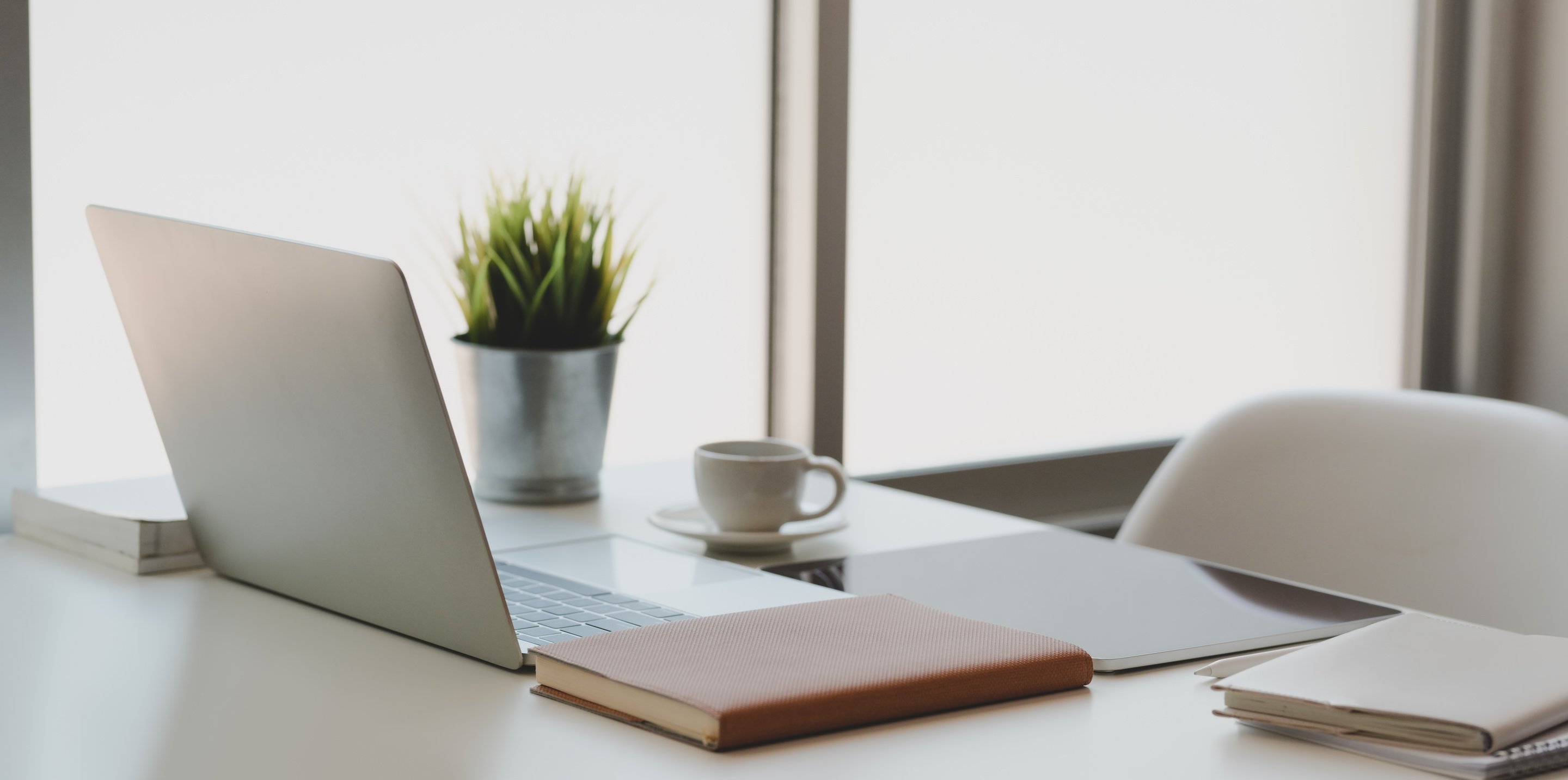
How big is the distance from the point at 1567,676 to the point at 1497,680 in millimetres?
35

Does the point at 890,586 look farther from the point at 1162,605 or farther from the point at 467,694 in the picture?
the point at 467,694

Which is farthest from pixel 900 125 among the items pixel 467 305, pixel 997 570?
pixel 997 570

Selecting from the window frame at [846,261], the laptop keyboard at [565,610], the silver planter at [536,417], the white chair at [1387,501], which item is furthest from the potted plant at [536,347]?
the white chair at [1387,501]

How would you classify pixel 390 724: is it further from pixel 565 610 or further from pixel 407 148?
pixel 407 148

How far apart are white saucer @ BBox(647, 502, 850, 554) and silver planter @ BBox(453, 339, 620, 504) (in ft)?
0.34

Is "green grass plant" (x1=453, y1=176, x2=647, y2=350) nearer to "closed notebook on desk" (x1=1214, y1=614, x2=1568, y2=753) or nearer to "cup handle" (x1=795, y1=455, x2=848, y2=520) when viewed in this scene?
"cup handle" (x1=795, y1=455, x2=848, y2=520)

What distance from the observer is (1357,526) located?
1302 millimetres

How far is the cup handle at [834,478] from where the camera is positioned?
1.13 m

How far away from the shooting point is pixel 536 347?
4.05 ft

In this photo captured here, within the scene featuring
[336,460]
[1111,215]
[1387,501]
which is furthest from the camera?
[1111,215]

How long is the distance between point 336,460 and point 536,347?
0.39 m

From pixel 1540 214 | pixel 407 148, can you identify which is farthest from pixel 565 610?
pixel 1540 214

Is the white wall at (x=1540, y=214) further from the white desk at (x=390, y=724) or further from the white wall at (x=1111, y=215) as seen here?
the white desk at (x=390, y=724)

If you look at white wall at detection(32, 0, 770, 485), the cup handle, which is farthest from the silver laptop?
white wall at detection(32, 0, 770, 485)
